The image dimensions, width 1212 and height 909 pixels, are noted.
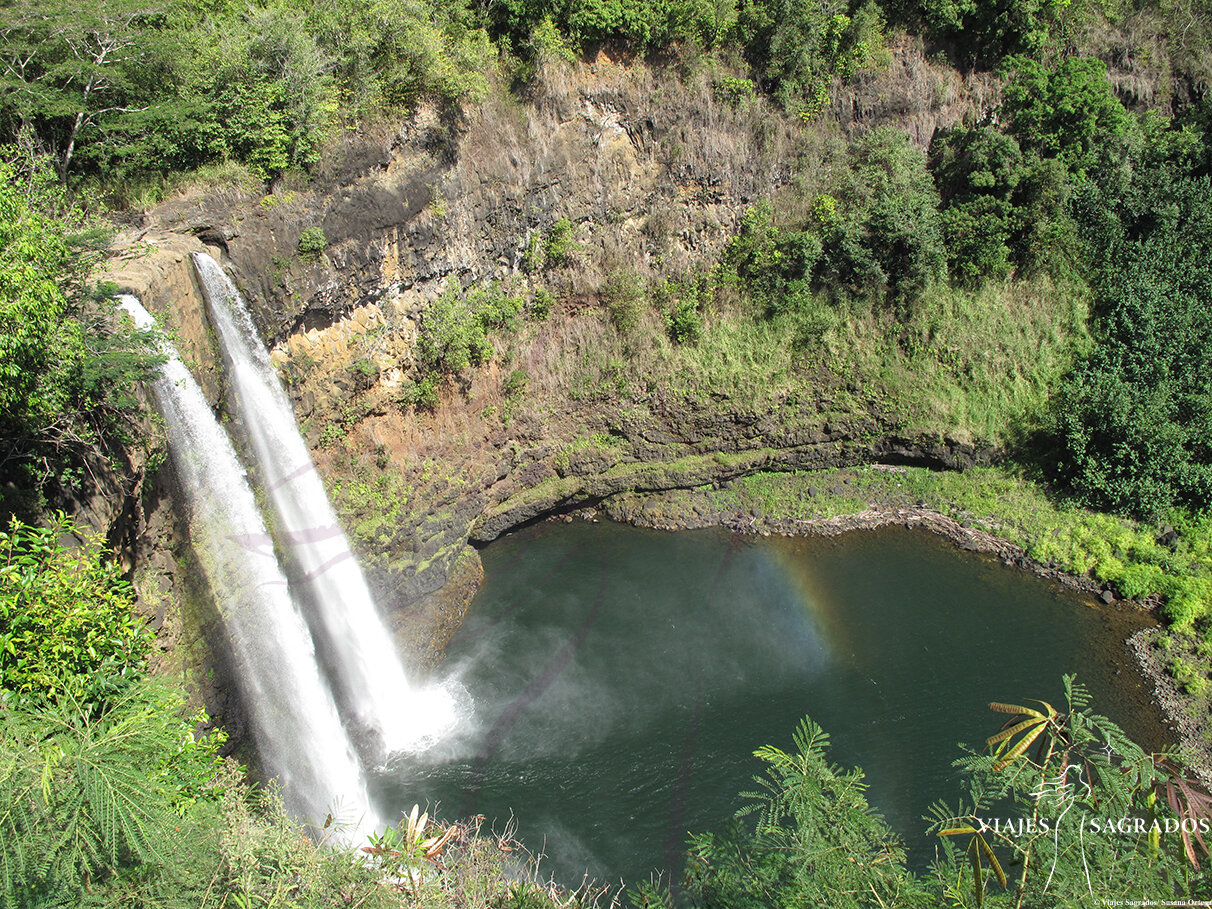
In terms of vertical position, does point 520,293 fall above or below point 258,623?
above

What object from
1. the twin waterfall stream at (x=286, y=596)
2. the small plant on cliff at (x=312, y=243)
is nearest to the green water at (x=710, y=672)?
the twin waterfall stream at (x=286, y=596)

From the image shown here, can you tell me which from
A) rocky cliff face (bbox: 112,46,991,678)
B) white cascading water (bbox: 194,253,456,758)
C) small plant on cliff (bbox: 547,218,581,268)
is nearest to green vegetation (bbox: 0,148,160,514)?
white cascading water (bbox: 194,253,456,758)

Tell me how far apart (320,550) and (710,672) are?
27.0 feet

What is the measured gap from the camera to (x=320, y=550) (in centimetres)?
1452

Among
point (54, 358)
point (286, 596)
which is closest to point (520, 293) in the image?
point (286, 596)

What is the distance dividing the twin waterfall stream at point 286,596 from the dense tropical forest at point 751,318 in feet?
3.87

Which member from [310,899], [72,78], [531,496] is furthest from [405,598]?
[72,78]

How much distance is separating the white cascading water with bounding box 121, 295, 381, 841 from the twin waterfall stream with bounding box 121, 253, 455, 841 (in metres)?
0.02

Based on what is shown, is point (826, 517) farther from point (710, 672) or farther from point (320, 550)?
point (320, 550)

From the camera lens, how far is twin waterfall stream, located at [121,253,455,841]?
1180cm

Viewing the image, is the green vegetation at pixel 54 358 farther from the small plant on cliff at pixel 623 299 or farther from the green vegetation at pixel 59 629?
the small plant on cliff at pixel 623 299

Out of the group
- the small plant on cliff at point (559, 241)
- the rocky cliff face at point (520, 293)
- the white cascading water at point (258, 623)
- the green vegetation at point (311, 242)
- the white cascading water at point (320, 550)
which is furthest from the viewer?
the small plant on cliff at point (559, 241)

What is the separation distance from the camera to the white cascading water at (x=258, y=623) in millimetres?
11672

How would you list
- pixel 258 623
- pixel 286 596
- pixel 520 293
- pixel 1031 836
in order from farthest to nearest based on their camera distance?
pixel 520 293 → pixel 286 596 → pixel 258 623 → pixel 1031 836
